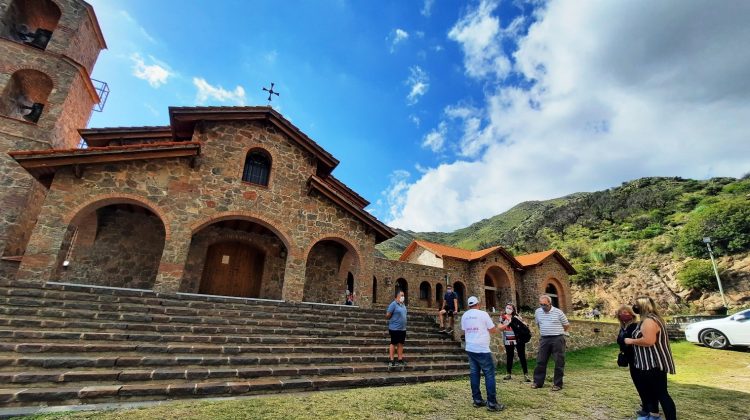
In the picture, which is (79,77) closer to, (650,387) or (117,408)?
(117,408)

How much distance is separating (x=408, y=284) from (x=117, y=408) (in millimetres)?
17262

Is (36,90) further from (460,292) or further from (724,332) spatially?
(724,332)

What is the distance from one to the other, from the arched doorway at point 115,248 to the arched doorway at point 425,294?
48.5 feet

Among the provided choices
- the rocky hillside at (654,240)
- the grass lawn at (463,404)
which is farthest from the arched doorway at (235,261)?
the rocky hillside at (654,240)

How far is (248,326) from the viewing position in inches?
293

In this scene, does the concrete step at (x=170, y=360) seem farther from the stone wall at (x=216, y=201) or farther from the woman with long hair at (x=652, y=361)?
the woman with long hair at (x=652, y=361)

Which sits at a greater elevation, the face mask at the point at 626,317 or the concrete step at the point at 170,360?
the face mask at the point at 626,317

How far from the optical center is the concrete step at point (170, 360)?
4758 millimetres

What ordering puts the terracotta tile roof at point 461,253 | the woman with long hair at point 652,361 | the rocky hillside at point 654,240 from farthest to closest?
the rocky hillside at point 654,240 < the terracotta tile roof at point 461,253 < the woman with long hair at point 652,361

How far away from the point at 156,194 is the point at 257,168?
3221 mm

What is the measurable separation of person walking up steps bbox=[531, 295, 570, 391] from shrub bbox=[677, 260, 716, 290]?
25.2m

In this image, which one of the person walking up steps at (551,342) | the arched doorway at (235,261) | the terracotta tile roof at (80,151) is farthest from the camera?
the arched doorway at (235,261)

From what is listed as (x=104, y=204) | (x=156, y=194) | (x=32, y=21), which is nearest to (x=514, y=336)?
(x=156, y=194)

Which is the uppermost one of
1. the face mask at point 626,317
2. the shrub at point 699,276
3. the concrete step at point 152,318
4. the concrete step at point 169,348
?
the shrub at point 699,276
